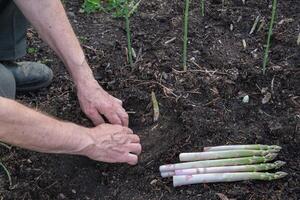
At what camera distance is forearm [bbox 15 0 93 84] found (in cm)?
205

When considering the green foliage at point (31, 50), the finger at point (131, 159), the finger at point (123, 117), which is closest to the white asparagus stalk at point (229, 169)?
the finger at point (131, 159)

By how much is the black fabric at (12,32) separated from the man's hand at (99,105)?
Result: 47cm

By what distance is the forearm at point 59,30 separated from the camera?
2.05 metres

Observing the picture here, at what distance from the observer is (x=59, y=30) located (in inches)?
80.7

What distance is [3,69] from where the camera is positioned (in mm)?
2123

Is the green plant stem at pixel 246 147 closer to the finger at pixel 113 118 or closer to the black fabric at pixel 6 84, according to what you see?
the finger at pixel 113 118

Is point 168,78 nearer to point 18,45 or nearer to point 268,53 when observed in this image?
point 268,53

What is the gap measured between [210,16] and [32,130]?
127 cm

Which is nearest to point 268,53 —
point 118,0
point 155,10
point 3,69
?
point 155,10

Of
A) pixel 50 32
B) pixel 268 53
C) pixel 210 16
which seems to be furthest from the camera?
pixel 210 16

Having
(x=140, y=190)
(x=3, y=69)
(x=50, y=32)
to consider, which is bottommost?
(x=140, y=190)

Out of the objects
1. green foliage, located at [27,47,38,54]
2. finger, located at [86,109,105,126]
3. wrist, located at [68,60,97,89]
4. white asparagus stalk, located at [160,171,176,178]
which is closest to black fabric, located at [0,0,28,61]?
green foliage, located at [27,47,38,54]

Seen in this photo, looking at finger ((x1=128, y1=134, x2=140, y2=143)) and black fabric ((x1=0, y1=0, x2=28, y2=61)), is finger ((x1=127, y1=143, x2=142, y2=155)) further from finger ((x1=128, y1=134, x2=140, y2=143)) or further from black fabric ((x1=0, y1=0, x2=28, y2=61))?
black fabric ((x1=0, y1=0, x2=28, y2=61))

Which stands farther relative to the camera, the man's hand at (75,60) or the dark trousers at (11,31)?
the dark trousers at (11,31)
